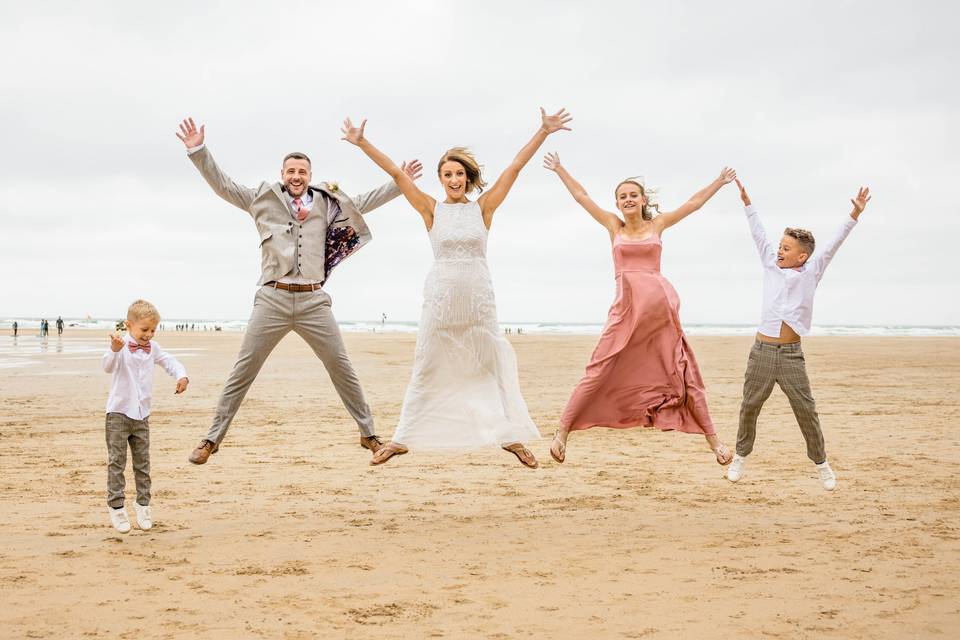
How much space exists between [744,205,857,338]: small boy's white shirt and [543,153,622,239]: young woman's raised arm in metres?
1.24

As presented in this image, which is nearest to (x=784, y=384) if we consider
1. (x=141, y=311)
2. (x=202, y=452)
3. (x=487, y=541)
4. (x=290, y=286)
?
(x=487, y=541)

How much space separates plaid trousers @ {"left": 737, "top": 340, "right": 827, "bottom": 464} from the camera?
6.81 meters

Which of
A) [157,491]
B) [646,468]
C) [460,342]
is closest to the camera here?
[460,342]

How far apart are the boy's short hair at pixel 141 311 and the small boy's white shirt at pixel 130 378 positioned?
0.66 feet

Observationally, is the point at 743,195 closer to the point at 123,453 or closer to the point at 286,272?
the point at 286,272

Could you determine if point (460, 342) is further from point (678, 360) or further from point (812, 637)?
point (812, 637)

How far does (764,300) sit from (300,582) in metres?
4.35

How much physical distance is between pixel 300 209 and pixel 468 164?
145 centimetres

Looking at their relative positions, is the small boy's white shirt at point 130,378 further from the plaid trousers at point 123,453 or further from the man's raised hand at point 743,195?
the man's raised hand at point 743,195

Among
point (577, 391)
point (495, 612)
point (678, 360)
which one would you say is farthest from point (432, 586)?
point (678, 360)

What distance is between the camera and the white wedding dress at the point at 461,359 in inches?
259

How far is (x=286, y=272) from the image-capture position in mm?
6719

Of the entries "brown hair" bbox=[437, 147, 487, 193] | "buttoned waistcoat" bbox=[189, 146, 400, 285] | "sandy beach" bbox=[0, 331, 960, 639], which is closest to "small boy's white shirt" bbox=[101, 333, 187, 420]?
"sandy beach" bbox=[0, 331, 960, 639]

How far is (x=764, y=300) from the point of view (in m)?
6.96
